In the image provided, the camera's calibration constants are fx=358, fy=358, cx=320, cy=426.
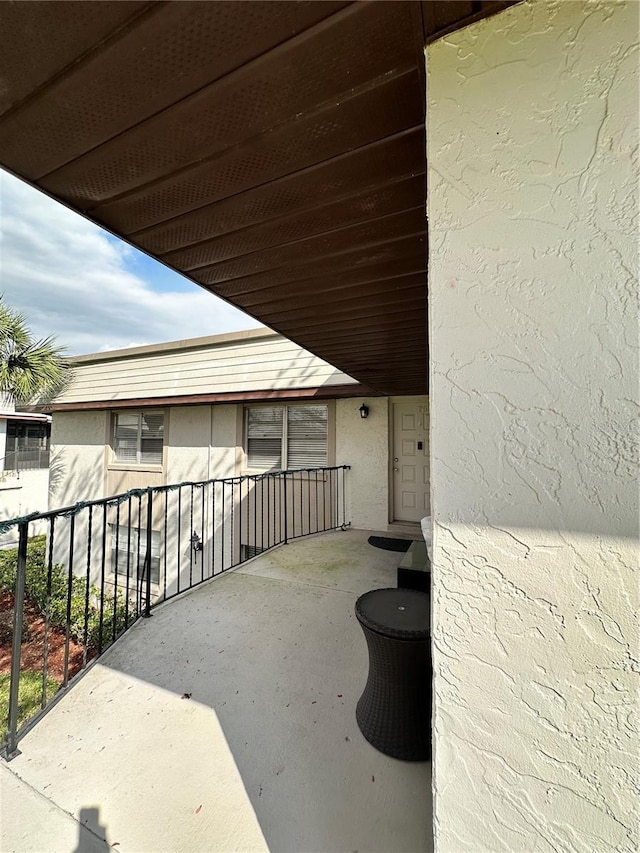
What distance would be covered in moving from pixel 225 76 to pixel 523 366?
1141mm

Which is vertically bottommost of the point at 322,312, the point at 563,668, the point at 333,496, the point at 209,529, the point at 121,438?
the point at 209,529

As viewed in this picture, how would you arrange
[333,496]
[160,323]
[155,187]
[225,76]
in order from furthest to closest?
[160,323] → [333,496] → [155,187] → [225,76]

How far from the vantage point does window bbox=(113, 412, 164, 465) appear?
816cm

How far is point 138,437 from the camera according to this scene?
8383mm

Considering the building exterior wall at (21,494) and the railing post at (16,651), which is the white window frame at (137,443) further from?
the railing post at (16,651)

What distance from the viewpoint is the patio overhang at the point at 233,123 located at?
0.88m

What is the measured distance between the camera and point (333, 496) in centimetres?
628

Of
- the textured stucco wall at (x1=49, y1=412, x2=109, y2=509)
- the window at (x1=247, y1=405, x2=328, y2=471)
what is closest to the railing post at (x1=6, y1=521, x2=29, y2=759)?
the window at (x1=247, y1=405, x2=328, y2=471)

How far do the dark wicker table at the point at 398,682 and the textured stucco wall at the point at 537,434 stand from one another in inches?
31.2

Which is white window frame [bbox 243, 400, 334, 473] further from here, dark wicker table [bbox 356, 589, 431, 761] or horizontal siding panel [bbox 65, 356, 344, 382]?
dark wicker table [bbox 356, 589, 431, 761]

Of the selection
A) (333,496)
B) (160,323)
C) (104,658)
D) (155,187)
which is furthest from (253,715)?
(160,323)

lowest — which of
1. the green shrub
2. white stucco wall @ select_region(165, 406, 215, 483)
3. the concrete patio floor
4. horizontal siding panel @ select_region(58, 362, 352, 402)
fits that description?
the green shrub

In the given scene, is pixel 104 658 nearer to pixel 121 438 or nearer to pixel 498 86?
pixel 498 86

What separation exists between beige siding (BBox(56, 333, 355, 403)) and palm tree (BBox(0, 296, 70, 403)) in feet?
1.54
